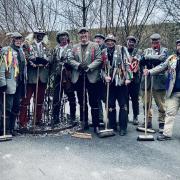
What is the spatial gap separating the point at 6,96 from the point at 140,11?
773 centimetres

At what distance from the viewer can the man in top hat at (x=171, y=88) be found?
8.16 meters

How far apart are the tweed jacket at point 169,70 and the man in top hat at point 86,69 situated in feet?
3.86

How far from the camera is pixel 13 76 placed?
8180 mm

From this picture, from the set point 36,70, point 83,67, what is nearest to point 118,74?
point 83,67

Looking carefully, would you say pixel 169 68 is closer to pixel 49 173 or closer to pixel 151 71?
pixel 151 71

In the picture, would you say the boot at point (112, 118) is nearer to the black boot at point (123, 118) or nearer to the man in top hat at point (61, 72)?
the black boot at point (123, 118)

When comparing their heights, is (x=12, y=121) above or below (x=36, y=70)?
below

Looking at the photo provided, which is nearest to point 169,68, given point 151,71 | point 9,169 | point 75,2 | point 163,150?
point 151,71

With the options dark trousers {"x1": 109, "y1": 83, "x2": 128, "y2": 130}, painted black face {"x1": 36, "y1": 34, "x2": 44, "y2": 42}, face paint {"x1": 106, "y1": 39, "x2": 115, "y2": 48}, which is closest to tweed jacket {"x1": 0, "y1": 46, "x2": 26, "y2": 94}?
painted black face {"x1": 36, "y1": 34, "x2": 44, "y2": 42}

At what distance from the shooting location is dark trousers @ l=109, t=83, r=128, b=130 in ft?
28.3

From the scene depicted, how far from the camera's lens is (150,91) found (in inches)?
351

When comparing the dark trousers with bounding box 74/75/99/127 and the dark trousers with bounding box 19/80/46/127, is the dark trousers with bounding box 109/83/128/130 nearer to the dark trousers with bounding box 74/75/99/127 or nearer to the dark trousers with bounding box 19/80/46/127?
the dark trousers with bounding box 74/75/99/127

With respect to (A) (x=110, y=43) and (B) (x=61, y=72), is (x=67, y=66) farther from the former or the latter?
(A) (x=110, y=43)

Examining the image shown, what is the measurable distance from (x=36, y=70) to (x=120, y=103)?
191 centimetres
